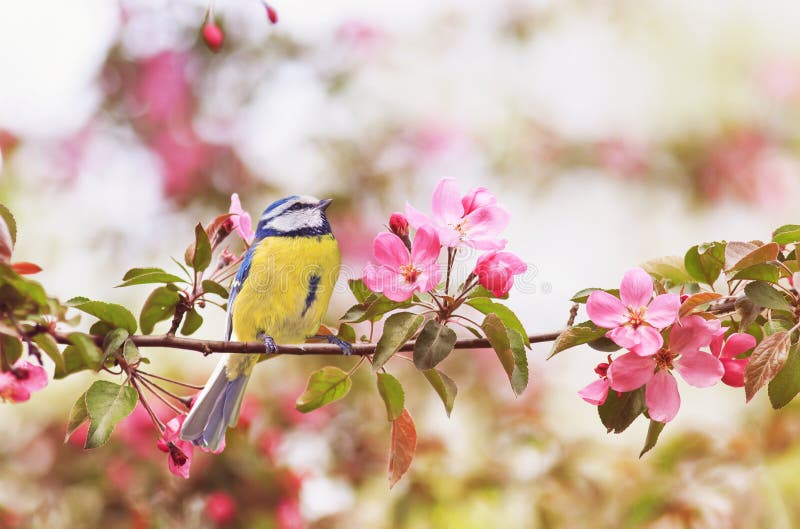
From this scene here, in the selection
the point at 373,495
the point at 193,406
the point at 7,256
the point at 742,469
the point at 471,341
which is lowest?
the point at 373,495

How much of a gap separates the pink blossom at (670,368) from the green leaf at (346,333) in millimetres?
279

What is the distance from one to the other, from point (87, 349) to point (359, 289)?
28 centimetres

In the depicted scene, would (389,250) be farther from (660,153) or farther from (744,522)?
(660,153)

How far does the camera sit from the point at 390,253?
848 millimetres

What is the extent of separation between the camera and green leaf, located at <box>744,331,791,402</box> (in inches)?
31.0

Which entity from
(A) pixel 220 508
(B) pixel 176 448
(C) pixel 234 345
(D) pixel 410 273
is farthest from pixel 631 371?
(A) pixel 220 508

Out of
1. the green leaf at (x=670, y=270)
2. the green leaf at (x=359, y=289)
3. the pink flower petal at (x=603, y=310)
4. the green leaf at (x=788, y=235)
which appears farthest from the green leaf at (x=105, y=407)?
the green leaf at (x=788, y=235)

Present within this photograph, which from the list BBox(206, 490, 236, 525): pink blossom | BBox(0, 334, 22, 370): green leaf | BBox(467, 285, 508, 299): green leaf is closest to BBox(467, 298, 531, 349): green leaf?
BBox(467, 285, 508, 299): green leaf

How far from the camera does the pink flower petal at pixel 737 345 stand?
878 mm

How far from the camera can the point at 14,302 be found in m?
0.75

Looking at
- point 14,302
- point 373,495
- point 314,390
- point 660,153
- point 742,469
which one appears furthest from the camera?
point 660,153

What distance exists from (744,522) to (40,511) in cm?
172

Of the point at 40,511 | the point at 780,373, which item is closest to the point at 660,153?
the point at 40,511

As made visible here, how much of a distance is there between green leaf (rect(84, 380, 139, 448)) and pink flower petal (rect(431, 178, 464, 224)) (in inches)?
14.1
